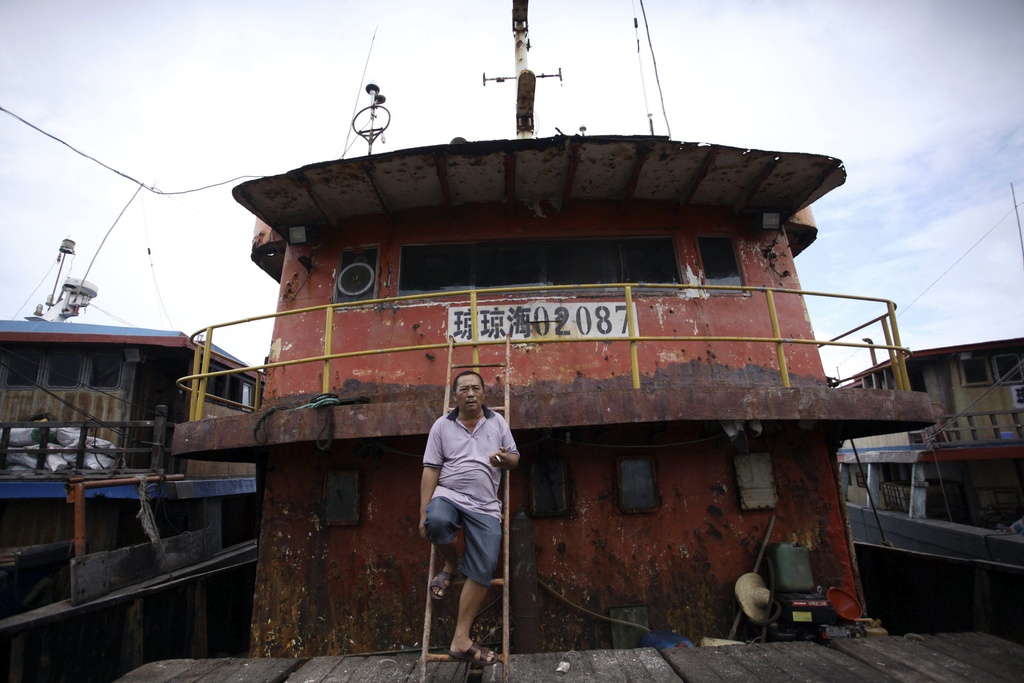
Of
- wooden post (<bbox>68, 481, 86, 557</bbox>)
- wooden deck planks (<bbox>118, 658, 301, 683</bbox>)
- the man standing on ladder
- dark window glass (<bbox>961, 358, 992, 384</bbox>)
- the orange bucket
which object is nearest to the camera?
the man standing on ladder

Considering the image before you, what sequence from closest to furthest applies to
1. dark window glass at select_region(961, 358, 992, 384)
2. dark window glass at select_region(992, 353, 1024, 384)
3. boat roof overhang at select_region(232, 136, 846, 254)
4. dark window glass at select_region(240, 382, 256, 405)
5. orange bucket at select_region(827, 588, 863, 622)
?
1. orange bucket at select_region(827, 588, 863, 622)
2. boat roof overhang at select_region(232, 136, 846, 254)
3. dark window glass at select_region(240, 382, 256, 405)
4. dark window glass at select_region(992, 353, 1024, 384)
5. dark window glass at select_region(961, 358, 992, 384)

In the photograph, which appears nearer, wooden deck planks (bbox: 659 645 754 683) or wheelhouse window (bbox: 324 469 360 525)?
wooden deck planks (bbox: 659 645 754 683)

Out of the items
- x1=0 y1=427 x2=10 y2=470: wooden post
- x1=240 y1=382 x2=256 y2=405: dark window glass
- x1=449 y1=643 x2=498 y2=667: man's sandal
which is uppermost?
x1=240 y1=382 x2=256 y2=405: dark window glass

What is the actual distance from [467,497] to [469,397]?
0.67 meters

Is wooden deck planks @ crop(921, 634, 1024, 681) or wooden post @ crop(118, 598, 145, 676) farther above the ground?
wooden deck planks @ crop(921, 634, 1024, 681)

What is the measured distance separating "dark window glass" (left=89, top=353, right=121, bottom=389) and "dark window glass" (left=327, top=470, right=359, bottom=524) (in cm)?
919

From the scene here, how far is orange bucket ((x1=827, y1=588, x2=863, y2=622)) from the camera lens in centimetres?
530

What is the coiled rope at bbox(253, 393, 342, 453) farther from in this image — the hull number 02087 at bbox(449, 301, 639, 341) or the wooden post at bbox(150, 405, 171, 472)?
the wooden post at bbox(150, 405, 171, 472)

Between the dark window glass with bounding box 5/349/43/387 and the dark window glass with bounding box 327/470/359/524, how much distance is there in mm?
10372

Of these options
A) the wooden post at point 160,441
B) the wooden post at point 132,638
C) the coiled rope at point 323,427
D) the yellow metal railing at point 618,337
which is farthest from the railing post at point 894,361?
the wooden post at point 160,441

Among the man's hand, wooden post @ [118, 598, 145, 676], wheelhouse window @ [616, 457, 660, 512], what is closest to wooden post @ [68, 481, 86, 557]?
wooden post @ [118, 598, 145, 676]

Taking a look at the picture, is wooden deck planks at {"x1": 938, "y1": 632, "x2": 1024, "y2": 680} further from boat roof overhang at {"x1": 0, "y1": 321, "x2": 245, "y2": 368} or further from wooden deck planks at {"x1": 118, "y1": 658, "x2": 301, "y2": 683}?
boat roof overhang at {"x1": 0, "y1": 321, "x2": 245, "y2": 368}

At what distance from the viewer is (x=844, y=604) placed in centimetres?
535

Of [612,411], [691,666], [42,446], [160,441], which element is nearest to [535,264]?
[612,411]
